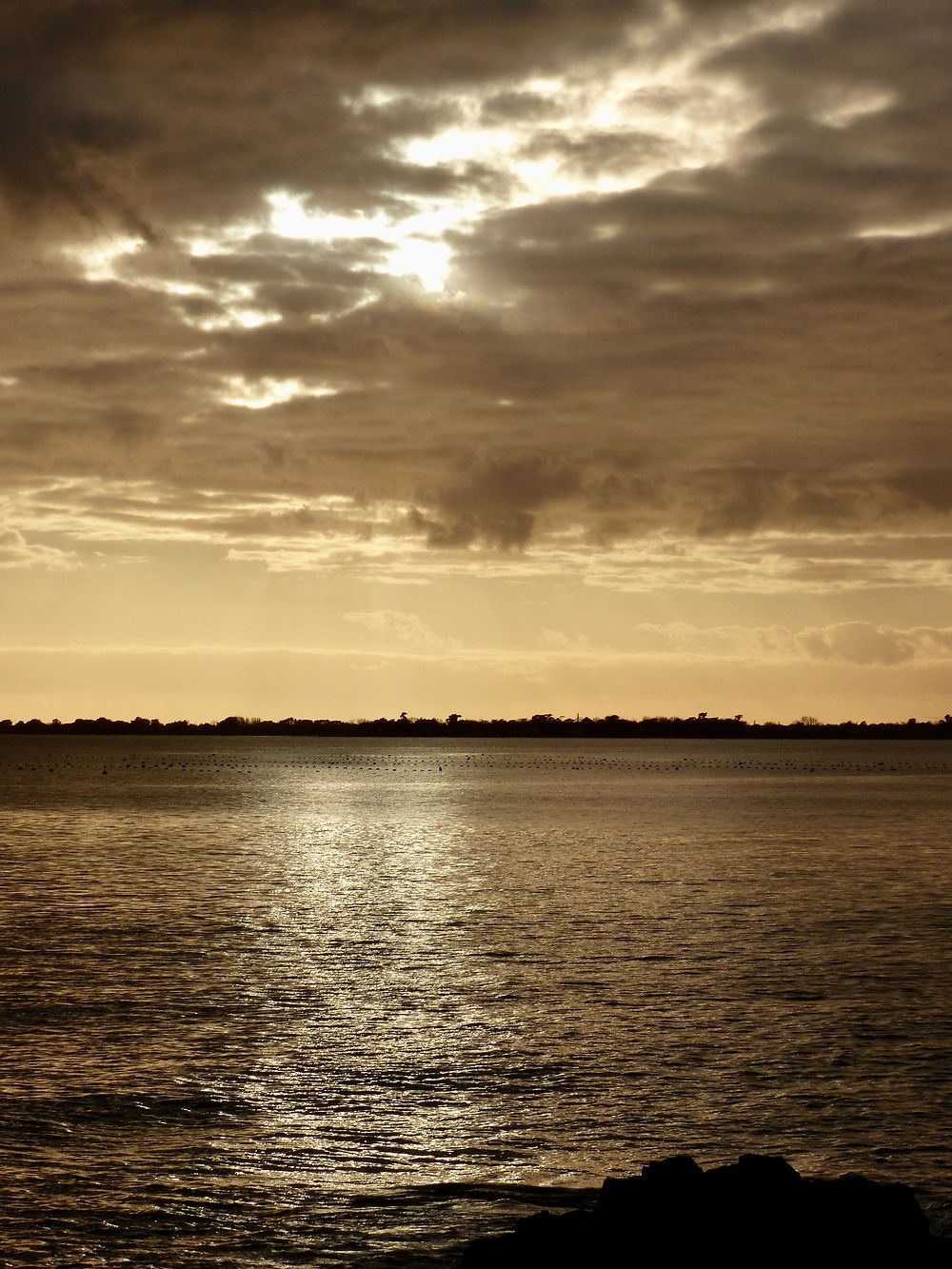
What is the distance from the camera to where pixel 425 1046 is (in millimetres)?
33000

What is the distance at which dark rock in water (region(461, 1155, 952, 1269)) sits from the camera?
1786 centimetres

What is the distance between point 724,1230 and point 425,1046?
15682 millimetres

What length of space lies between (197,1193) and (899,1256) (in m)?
11.6

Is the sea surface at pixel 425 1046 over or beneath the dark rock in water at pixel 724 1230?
A: beneath

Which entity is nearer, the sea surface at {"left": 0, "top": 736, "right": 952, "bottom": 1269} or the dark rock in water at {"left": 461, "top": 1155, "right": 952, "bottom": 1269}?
the dark rock in water at {"left": 461, "top": 1155, "right": 952, "bottom": 1269}

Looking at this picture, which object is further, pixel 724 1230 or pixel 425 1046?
pixel 425 1046

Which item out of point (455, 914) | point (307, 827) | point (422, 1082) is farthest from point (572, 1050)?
point (307, 827)

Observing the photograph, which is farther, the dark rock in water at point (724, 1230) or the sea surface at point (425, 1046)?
the sea surface at point (425, 1046)

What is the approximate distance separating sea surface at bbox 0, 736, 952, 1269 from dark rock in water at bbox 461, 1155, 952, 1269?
9.39ft

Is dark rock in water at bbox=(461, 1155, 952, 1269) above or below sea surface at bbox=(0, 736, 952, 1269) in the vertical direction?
above

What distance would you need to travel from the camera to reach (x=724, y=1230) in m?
18.2

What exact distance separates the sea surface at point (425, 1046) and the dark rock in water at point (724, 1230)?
286 centimetres

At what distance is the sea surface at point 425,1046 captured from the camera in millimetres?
22547

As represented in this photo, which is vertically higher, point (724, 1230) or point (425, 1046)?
point (724, 1230)
